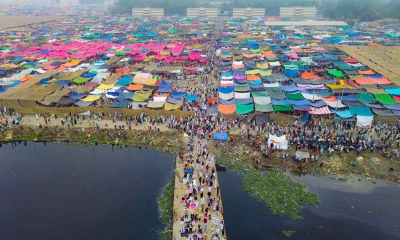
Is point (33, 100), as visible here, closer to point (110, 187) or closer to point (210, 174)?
point (110, 187)

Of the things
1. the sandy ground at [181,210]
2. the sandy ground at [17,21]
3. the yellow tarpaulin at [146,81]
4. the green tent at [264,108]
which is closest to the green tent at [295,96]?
the green tent at [264,108]

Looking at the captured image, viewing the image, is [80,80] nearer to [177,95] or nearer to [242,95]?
[177,95]

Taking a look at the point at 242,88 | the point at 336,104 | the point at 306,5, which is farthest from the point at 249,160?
the point at 306,5

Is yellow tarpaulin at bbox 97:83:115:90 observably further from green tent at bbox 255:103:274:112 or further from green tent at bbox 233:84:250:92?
green tent at bbox 255:103:274:112

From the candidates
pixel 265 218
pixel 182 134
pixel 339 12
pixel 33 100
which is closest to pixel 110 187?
pixel 182 134

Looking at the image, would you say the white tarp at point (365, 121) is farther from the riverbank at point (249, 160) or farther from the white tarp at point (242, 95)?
the white tarp at point (242, 95)

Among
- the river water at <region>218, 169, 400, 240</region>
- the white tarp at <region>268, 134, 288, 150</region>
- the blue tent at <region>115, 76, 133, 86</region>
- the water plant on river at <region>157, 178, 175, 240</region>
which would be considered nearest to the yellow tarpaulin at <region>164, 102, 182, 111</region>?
the blue tent at <region>115, 76, 133, 86</region>
